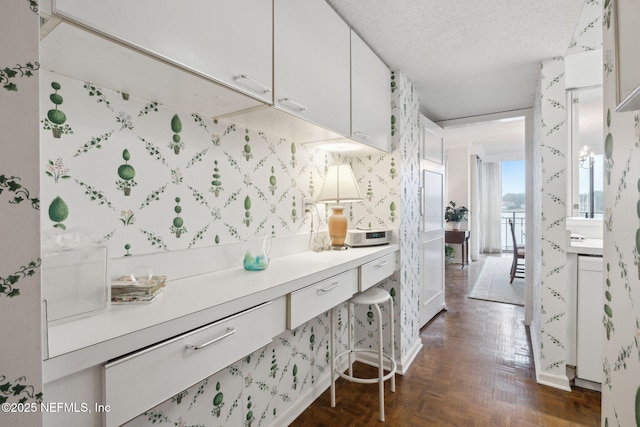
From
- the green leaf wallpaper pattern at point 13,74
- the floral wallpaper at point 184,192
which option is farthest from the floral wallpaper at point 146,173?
the green leaf wallpaper pattern at point 13,74

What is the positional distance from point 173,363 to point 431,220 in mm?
2853

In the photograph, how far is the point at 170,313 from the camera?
794 mm

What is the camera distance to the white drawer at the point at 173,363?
2.12ft

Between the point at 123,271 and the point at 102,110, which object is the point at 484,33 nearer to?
the point at 102,110

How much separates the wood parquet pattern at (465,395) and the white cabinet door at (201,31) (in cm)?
182

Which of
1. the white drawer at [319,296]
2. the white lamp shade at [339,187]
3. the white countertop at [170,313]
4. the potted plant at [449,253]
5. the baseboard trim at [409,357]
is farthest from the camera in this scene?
the potted plant at [449,253]

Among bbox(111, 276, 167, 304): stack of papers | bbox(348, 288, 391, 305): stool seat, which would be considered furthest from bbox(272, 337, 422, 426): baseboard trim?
bbox(111, 276, 167, 304): stack of papers

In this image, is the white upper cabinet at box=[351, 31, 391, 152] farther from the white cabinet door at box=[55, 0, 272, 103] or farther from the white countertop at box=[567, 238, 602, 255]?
the white countertop at box=[567, 238, 602, 255]

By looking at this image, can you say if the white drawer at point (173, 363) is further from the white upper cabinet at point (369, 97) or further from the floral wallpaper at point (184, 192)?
the white upper cabinet at point (369, 97)

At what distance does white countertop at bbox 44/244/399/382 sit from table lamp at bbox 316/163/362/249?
1.70 ft

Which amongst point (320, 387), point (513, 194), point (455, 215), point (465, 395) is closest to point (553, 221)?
point (465, 395)

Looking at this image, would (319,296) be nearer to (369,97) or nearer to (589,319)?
(369,97)

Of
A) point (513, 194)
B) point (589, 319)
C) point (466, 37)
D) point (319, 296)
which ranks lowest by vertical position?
point (589, 319)

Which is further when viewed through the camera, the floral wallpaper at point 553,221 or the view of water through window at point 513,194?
the view of water through window at point 513,194
